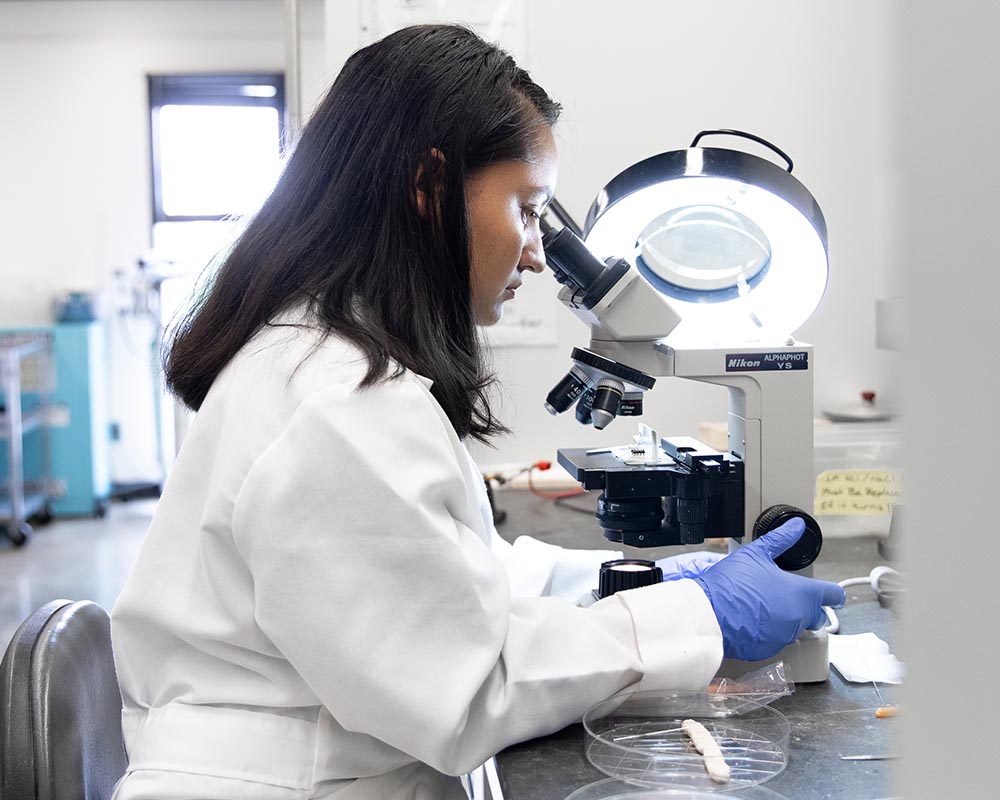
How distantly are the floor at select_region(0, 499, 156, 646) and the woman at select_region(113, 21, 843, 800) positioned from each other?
2943 mm

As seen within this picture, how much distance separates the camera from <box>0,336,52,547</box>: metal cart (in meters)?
4.65

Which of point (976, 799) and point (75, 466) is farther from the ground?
point (976, 799)

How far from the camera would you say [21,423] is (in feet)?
16.4

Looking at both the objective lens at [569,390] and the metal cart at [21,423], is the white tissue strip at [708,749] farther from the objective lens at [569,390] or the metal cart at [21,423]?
the metal cart at [21,423]

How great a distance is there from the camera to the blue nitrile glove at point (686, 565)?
122 centimetres

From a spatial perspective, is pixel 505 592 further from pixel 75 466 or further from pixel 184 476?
pixel 75 466

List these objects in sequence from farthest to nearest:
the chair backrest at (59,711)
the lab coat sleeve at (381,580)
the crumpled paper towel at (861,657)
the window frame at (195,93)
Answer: the window frame at (195,93) → the crumpled paper towel at (861,657) → the chair backrest at (59,711) → the lab coat sleeve at (381,580)

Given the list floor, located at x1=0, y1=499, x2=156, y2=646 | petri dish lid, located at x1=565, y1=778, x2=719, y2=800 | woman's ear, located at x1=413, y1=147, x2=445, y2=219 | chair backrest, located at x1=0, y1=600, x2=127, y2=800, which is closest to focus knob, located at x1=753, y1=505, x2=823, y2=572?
petri dish lid, located at x1=565, y1=778, x2=719, y2=800

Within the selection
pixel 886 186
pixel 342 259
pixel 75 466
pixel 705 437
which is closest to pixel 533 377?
pixel 705 437

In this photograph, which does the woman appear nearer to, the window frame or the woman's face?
the woman's face

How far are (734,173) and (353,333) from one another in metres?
0.47

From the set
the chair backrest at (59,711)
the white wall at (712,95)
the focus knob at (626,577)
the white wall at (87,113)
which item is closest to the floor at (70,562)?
the white wall at (87,113)

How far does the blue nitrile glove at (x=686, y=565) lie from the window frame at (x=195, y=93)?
498cm

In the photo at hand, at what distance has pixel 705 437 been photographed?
2.03 meters
